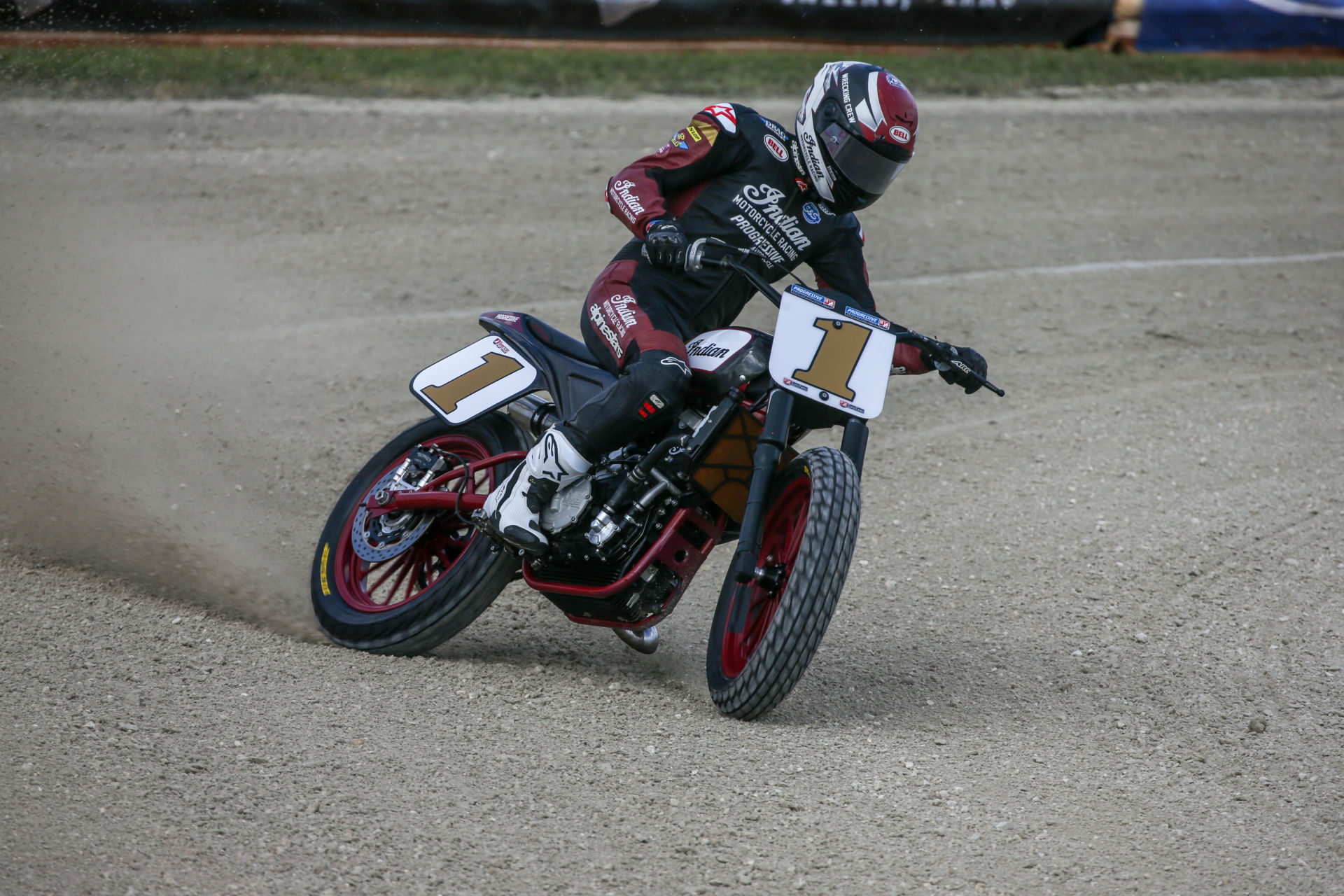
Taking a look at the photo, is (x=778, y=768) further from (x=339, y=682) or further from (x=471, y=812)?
(x=339, y=682)

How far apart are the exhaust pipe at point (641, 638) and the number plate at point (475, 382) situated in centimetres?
98

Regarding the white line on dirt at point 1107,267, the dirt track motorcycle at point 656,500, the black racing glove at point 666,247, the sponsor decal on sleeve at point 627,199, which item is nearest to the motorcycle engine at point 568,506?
the dirt track motorcycle at point 656,500

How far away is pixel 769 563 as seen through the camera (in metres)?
3.65

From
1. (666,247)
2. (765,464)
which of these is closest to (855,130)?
(666,247)

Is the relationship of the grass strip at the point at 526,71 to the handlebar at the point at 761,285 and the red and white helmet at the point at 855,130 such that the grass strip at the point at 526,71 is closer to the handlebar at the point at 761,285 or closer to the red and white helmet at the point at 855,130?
the red and white helmet at the point at 855,130

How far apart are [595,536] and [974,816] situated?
1.44 meters

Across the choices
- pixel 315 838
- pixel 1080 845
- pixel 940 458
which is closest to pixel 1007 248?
pixel 940 458

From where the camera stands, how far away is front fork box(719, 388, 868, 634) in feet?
11.3

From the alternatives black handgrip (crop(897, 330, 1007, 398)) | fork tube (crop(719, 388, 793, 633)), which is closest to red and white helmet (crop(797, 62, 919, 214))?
black handgrip (crop(897, 330, 1007, 398))

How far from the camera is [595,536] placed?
386 cm

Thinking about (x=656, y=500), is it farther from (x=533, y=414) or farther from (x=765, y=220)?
(x=765, y=220)

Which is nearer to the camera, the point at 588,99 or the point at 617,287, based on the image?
the point at 617,287

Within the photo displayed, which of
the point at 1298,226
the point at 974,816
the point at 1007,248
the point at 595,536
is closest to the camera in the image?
the point at 974,816

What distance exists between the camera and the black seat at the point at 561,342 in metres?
4.38
